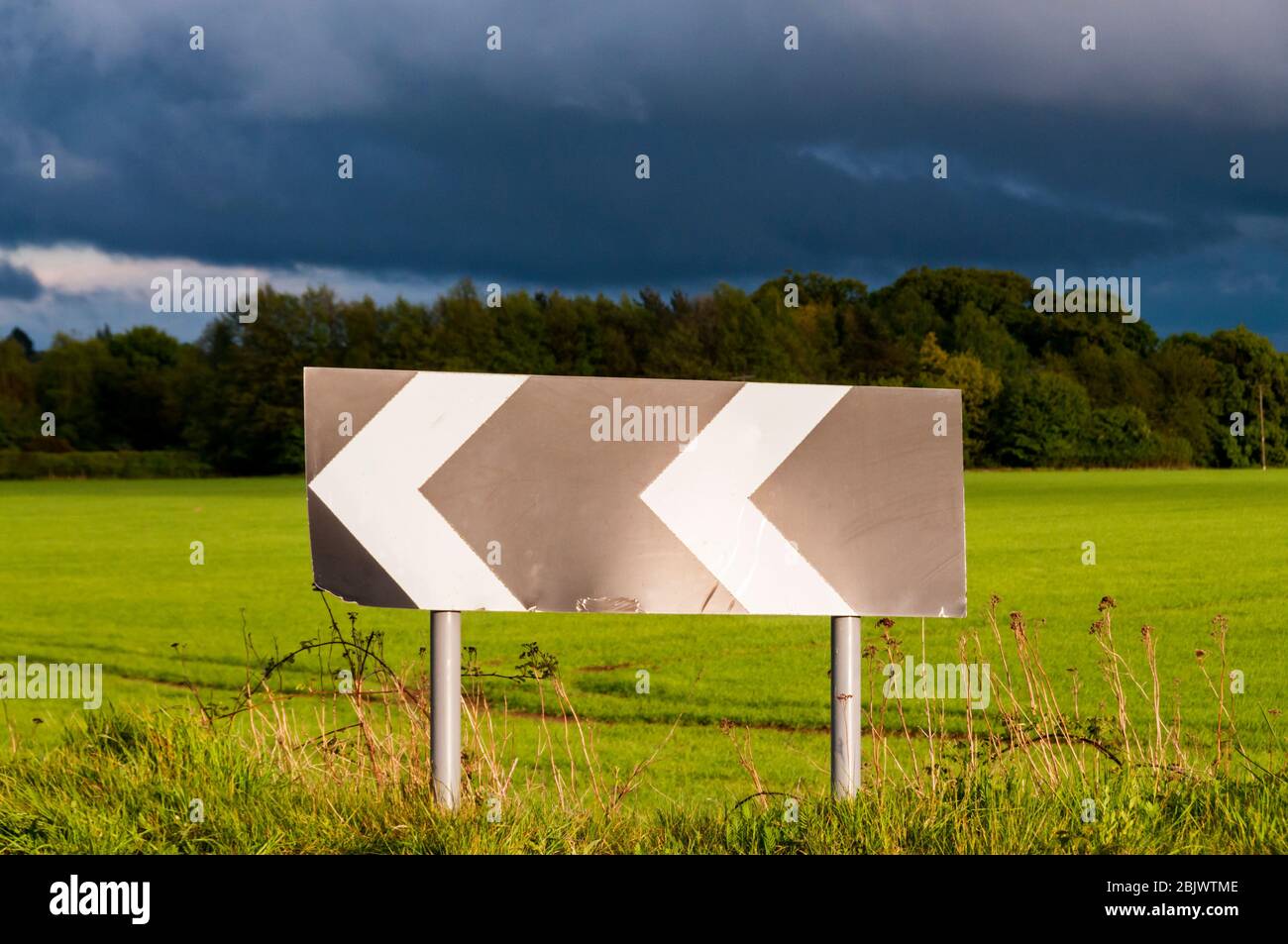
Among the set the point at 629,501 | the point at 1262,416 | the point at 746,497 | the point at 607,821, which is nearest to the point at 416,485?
the point at 629,501

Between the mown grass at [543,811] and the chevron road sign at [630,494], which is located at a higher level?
the chevron road sign at [630,494]

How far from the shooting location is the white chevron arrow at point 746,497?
169 inches

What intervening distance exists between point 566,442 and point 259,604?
1700 centimetres

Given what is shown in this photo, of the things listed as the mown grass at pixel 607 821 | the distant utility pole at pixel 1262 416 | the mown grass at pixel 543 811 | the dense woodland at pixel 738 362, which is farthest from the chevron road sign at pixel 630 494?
the distant utility pole at pixel 1262 416

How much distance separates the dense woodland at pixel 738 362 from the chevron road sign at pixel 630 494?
9414 cm

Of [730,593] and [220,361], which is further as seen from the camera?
[220,361]

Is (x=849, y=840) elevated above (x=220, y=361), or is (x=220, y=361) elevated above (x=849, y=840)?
(x=220, y=361)

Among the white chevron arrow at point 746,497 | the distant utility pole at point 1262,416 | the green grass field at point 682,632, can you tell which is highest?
the distant utility pole at point 1262,416

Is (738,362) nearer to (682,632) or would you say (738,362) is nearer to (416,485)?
(682,632)

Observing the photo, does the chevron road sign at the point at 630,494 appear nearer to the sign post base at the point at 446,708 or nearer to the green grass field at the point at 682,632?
the sign post base at the point at 446,708

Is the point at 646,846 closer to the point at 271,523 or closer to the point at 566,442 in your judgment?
the point at 566,442
